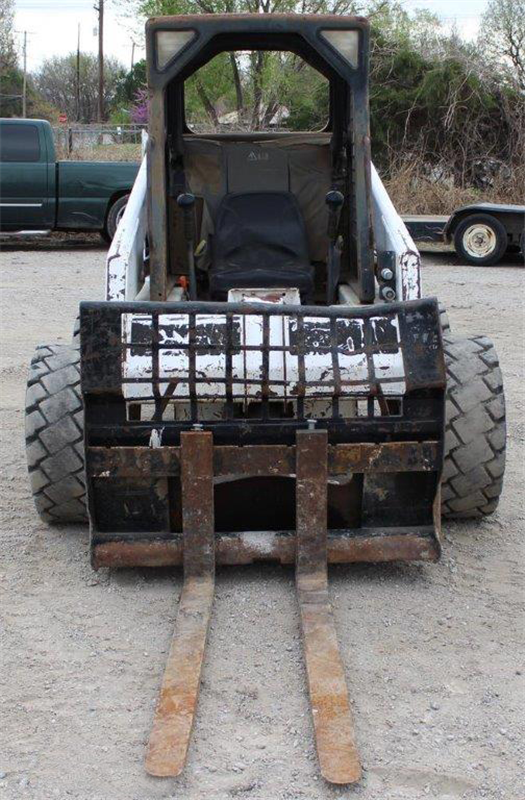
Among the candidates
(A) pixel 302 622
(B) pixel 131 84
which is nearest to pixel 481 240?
(A) pixel 302 622

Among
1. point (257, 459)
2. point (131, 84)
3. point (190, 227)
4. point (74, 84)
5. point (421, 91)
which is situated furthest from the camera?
point (74, 84)

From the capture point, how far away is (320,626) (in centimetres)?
358

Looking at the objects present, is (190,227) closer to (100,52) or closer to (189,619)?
(189,619)

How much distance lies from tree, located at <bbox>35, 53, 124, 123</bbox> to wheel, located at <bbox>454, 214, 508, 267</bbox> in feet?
161

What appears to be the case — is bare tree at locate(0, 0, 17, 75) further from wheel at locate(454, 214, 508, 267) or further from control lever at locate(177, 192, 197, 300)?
control lever at locate(177, 192, 197, 300)

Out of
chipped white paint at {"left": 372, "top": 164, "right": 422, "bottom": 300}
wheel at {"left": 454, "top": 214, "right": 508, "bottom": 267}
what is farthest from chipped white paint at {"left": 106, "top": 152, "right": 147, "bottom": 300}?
wheel at {"left": 454, "top": 214, "right": 508, "bottom": 267}

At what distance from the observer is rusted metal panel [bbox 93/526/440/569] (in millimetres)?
4004

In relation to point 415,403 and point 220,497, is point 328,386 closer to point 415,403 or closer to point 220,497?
point 415,403

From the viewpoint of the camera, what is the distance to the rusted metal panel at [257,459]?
154 inches

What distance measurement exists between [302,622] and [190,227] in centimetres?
224

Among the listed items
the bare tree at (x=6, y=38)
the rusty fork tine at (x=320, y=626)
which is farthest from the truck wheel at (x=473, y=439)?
the bare tree at (x=6, y=38)

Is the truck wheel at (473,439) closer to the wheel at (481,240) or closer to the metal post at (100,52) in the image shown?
the wheel at (481,240)

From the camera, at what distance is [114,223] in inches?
→ 598

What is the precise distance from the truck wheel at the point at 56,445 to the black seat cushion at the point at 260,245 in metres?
1.10
